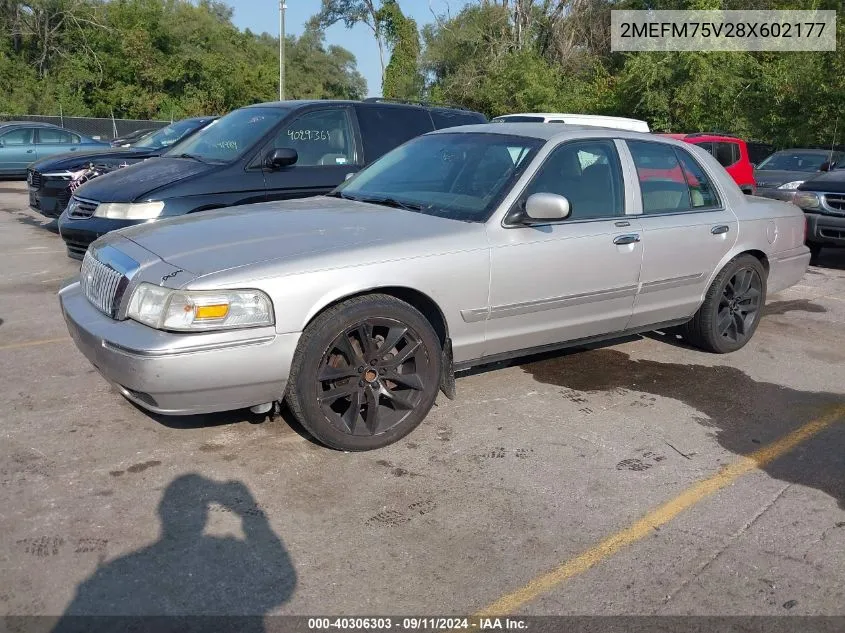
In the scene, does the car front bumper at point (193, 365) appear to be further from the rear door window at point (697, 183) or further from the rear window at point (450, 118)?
the rear window at point (450, 118)

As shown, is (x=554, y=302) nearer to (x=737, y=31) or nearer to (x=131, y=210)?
(x=131, y=210)

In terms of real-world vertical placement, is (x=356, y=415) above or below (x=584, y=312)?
below

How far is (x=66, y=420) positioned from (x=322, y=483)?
5.17 ft

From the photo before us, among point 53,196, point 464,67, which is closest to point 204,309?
point 53,196

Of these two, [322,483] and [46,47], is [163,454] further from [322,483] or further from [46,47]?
[46,47]

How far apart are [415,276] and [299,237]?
0.62 m

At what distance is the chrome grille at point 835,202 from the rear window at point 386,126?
17.9 feet

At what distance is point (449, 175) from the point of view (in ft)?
16.8

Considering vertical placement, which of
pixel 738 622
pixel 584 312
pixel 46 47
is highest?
pixel 46 47

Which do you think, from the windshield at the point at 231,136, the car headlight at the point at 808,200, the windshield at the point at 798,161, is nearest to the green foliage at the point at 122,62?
the windshield at the point at 798,161

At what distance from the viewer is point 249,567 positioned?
3.14 meters

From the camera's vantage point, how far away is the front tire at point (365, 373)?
395cm

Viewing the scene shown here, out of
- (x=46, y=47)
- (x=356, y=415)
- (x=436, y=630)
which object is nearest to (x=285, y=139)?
(x=356, y=415)

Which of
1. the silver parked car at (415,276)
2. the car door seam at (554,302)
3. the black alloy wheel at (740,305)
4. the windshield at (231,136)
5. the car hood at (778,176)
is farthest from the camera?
the car hood at (778,176)
